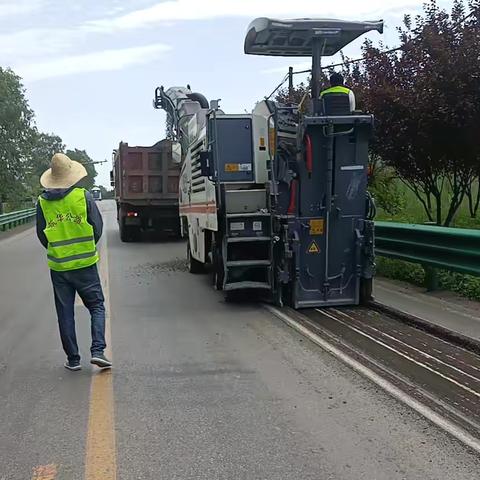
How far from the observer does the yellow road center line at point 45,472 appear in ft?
11.6

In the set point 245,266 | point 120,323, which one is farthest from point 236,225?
point 120,323

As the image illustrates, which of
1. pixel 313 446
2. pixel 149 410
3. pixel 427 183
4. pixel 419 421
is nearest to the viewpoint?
pixel 313 446

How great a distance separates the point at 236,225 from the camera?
8.26 meters

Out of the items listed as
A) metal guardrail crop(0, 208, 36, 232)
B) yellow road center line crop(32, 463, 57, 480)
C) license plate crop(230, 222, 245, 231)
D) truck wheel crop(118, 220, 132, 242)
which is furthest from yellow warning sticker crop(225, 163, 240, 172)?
metal guardrail crop(0, 208, 36, 232)

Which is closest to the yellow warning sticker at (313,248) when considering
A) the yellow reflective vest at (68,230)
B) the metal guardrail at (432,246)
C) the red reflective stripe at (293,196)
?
the red reflective stripe at (293,196)

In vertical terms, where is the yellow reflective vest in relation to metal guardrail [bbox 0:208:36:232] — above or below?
above

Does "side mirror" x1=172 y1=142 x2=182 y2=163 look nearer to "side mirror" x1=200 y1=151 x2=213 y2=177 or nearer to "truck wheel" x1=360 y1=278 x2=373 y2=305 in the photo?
"side mirror" x1=200 y1=151 x2=213 y2=177

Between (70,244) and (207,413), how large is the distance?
6.73 feet

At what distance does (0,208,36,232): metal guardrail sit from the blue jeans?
22121mm

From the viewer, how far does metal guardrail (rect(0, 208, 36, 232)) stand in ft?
88.6

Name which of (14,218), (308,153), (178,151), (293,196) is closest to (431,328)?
(293,196)

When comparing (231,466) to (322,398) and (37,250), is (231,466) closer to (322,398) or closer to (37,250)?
(322,398)

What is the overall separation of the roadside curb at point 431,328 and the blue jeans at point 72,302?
343 cm

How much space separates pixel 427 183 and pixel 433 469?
854cm
